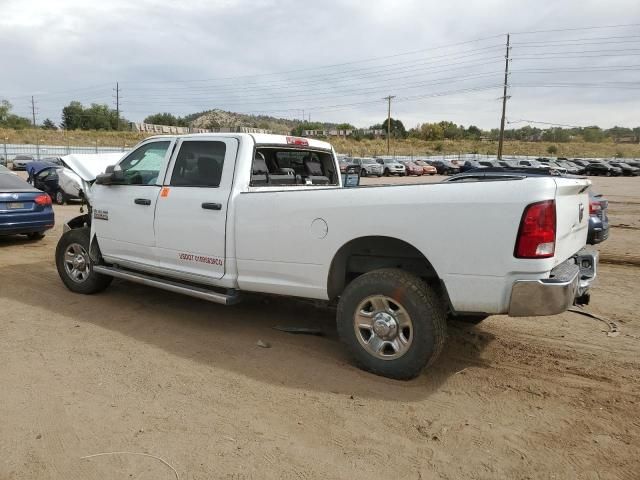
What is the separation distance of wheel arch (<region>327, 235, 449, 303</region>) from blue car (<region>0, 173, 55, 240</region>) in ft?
25.9

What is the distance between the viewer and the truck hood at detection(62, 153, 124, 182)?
6.30m

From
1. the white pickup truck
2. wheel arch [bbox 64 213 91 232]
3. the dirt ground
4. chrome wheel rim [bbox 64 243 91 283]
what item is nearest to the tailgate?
the white pickup truck

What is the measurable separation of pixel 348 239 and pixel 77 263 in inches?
157

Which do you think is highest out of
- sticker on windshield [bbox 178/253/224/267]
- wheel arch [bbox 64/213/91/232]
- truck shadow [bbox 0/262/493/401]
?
wheel arch [bbox 64/213/91/232]

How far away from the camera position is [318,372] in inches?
163

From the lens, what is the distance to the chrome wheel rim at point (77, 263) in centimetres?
624

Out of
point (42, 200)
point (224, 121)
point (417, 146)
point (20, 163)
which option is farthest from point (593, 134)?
point (42, 200)

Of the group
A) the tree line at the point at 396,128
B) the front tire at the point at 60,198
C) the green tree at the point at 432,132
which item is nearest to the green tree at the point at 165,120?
the tree line at the point at 396,128

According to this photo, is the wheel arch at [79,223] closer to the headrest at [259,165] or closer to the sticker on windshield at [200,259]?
the sticker on windshield at [200,259]

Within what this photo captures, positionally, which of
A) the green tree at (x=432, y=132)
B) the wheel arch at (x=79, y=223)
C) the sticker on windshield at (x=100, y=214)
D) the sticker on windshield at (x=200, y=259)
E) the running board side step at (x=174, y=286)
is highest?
the green tree at (x=432, y=132)

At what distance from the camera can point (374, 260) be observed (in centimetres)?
426

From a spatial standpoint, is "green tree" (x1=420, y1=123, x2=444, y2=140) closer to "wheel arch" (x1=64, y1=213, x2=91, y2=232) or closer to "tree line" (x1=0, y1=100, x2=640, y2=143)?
"tree line" (x1=0, y1=100, x2=640, y2=143)

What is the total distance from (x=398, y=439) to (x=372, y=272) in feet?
4.21

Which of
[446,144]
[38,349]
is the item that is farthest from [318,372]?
[446,144]
